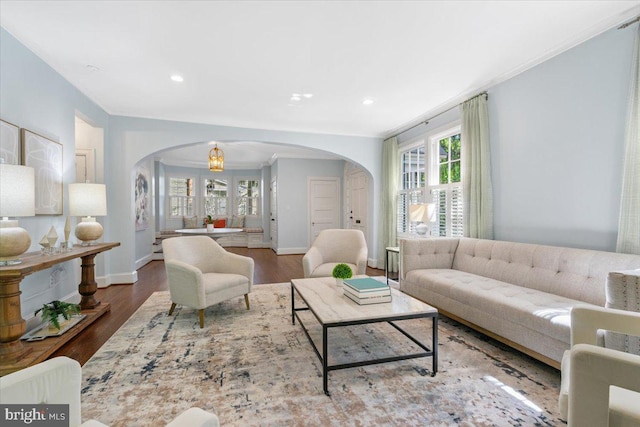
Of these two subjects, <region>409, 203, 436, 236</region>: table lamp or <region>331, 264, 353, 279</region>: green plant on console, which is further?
<region>409, 203, 436, 236</region>: table lamp

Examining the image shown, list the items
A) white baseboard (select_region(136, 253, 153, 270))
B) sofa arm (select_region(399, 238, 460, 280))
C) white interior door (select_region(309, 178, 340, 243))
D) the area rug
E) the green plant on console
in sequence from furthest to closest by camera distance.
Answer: white interior door (select_region(309, 178, 340, 243)) < white baseboard (select_region(136, 253, 153, 270)) < sofa arm (select_region(399, 238, 460, 280)) < the green plant on console < the area rug

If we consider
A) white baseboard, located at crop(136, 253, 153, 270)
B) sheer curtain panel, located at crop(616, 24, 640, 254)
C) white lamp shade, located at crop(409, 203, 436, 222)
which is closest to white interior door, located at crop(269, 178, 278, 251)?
white baseboard, located at crop(136, 253, 153, 270)

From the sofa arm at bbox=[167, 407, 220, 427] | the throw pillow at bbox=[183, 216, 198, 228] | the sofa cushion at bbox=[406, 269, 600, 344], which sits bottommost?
the sofa cushion at bbox=[406, 269, 600, 344]

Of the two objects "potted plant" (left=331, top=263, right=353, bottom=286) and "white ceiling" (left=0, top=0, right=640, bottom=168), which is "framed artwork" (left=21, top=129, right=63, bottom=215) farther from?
"potted plant" (left=331, top=263, right=353, bottom=286)

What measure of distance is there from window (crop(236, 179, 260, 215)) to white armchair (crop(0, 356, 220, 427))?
8710 millimetres

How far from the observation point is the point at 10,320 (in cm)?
206

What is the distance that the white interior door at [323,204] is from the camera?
7.85 meters

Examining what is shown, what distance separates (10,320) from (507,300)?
3.65 metres

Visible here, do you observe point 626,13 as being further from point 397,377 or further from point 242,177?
point 242,177

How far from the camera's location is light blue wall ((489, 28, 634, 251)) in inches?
94.7

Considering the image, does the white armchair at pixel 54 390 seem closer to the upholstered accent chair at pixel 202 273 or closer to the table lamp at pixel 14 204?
the table lamp at pixel 14 204

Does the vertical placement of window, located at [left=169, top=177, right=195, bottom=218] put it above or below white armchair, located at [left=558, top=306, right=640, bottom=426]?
above

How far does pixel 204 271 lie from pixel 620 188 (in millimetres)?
4104

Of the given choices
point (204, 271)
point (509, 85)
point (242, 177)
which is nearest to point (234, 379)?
point (204, 271)
